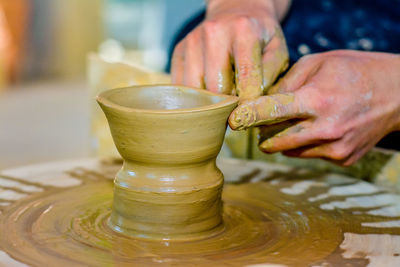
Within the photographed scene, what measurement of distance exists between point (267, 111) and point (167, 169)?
0.25 meters

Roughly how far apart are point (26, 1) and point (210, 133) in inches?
199

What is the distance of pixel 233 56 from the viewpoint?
4.49 feet

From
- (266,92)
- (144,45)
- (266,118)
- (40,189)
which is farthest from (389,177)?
(144,45)

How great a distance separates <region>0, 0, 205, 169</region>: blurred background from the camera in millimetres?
3525

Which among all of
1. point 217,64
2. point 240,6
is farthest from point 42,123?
point 217,64

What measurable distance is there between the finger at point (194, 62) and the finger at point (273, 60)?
6.1 inches

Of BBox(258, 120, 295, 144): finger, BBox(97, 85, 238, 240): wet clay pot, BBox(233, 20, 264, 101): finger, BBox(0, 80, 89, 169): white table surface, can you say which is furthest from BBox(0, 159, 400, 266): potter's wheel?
BBox(0, 80, 89, 169): white table surface

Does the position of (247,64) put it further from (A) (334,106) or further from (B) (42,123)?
(B) (42,123)

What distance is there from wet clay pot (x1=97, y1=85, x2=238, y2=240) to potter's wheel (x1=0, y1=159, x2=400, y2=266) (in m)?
0.04

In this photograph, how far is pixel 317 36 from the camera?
2.12 metres

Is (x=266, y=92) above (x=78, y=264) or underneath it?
above

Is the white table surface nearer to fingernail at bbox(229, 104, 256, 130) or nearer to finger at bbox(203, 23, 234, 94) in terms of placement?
finger at bbox(203, 23, 234, 94)

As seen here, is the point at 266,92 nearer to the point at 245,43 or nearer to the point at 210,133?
the point at 245,43

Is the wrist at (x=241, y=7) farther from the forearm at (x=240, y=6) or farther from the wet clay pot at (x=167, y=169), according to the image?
the wet clay pot at (x=167, y=169)
